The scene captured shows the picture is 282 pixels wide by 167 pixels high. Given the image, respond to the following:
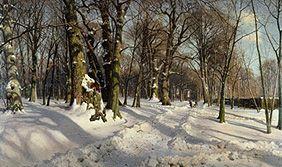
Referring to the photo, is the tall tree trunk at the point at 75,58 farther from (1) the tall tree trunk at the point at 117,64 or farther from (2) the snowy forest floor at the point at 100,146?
(1) the tall tree trunk at the point at 117,64

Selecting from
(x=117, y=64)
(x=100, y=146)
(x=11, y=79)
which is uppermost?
(x=117, y=64)

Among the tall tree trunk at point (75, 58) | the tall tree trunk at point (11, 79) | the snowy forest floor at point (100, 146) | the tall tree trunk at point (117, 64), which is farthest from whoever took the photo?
the tall tree trunk at point (117, 64)

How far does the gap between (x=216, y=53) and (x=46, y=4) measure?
2517cm

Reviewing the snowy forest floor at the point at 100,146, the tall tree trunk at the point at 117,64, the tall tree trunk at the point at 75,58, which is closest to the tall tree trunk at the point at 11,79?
the snowy forest floor at the point at 100,146

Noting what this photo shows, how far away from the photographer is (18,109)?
17.3 metres

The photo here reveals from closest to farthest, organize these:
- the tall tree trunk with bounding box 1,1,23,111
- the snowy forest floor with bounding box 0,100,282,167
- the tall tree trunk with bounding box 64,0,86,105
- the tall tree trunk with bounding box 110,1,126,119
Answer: the snowy forest floor with bounding box 0,100,282,167 < the tall tree trunk with bounding box 1,1,23,111 < the tall tree trunk with bounding box 64,0,86,105 < the tall tree trunk with bounding box 110,1,126,119

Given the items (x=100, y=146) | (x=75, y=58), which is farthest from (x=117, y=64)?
(x=100, y=146)

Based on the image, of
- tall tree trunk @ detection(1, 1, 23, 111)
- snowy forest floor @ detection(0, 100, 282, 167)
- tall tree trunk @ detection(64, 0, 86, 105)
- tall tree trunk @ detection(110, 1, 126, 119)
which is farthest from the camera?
tall tree trunk @ detection(110, 1, 126, 119)

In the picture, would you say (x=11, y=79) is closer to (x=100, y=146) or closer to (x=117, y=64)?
(x=117, y=64)

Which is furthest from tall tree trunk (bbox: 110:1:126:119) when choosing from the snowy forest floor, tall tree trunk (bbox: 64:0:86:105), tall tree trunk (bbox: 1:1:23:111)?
tall tree trunk (bbox: 1:1:23:111)

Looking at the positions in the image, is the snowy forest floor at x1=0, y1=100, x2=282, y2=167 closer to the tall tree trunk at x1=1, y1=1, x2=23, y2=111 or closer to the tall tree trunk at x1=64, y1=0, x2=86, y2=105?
the tall tree trunk at x1=1, y1=1, x2=23, y2=111

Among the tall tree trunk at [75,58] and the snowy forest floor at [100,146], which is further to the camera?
the tall tree trunk at [75,58]

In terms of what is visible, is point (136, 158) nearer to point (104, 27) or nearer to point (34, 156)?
point (34, 156)

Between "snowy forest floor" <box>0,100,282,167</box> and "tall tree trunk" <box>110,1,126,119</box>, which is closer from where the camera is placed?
"snowy forest floor" <box>0,100,282,167</box>
